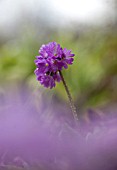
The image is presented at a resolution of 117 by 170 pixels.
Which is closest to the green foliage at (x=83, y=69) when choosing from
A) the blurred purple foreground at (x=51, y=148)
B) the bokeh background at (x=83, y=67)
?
the bokeh background at (x=83, y=67)

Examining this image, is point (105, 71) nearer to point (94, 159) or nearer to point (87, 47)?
point (87, 47)

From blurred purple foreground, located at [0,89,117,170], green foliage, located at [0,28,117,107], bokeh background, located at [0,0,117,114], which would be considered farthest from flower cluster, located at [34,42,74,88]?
green foliage, located at [0,28,117,107]

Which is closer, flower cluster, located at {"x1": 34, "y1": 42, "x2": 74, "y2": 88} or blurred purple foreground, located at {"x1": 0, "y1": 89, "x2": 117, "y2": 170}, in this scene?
blurred purple foreground, located at {"x1": 0, "y1": 89, "x2": 117, "y2": 170}

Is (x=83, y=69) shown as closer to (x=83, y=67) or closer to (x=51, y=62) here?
(x=83, y=67)

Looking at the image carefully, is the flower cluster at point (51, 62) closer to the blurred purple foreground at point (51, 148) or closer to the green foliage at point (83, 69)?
the blurred purple foreground at point (51, 148)

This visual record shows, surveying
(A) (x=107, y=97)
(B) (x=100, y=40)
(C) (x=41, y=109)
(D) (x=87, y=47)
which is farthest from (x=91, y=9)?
(C) (x=41, y=109)

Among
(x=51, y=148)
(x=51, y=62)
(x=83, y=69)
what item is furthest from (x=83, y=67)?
(x=51, y=148)

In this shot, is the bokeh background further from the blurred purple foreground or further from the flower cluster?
the blurred purple foreground

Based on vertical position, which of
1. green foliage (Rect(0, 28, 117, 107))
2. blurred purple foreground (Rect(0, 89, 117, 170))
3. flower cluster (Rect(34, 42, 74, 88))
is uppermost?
green foliage (Rect(0, 28, 117, 107))

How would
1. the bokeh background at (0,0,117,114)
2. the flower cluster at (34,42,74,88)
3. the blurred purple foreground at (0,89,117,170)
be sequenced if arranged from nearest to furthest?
the blurred purple foreground at (0,89,117,170) < the flower cluster at (34,42,74,88) < the bokeh background at (0,0,117,114)
